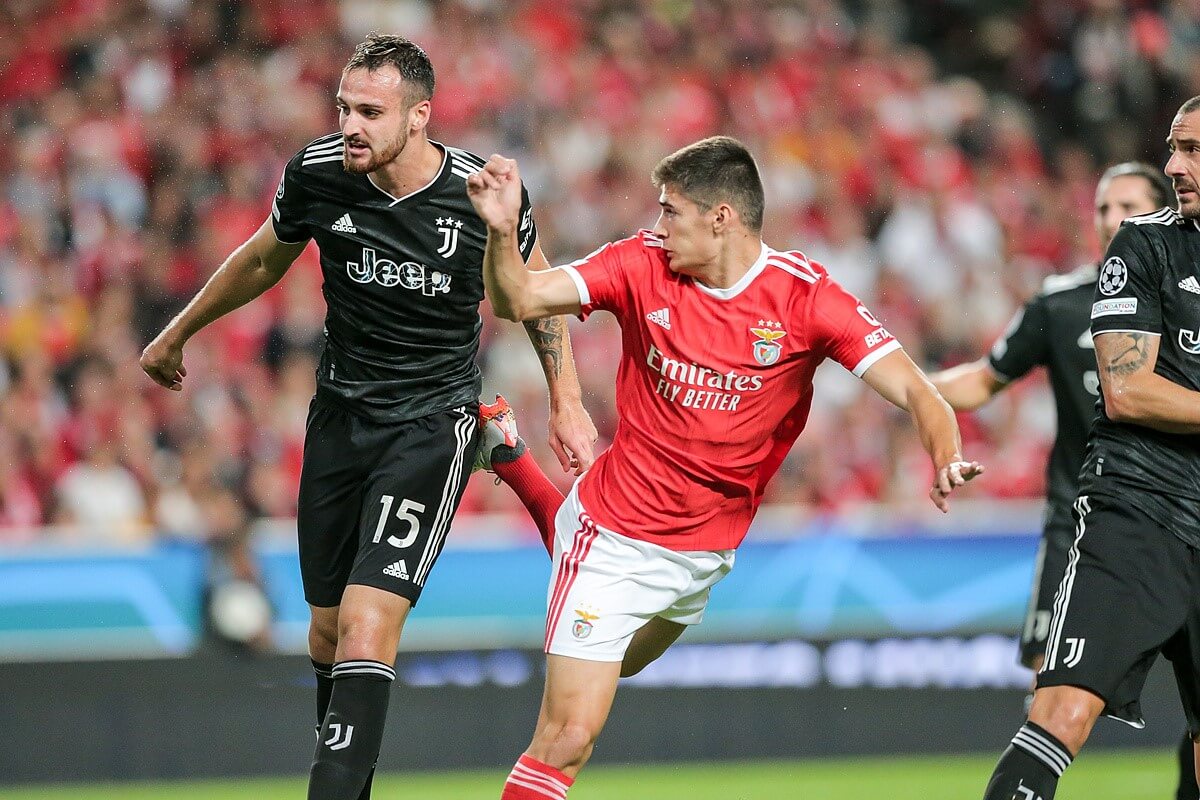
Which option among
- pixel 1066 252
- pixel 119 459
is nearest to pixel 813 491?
pixel 1066 252

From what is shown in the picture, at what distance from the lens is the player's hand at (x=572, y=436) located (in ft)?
19.4

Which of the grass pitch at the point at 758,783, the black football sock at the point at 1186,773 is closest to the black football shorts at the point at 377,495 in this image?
the black football sock at the point at 1186,773

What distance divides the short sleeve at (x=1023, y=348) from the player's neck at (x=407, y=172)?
281 cm

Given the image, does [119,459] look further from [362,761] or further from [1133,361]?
[1133,361]

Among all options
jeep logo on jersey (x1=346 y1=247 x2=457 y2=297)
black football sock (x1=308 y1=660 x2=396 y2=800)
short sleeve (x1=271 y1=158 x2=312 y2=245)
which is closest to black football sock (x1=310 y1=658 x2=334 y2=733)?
black football sock (x1=308 y1=660 x2=396 y2=800)

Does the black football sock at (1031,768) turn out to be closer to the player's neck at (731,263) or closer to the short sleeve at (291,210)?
the player's neck at (731,263)

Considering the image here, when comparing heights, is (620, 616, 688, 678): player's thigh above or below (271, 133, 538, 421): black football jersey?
below

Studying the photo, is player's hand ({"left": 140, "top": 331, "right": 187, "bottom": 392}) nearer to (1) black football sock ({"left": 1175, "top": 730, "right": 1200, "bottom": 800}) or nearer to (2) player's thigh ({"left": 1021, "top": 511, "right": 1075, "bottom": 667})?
(2) player's thigh ({"left": 1021, "top": 511, "right": 1075, "bottom": 667})

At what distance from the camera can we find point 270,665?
983cm

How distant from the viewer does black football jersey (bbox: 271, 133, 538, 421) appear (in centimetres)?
582

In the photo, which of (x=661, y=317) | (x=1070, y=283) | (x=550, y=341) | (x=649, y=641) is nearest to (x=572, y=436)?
(x=550, y=341)

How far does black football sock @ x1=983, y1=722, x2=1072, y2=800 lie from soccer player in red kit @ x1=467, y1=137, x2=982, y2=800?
1.00 meters

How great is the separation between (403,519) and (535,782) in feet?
3.75

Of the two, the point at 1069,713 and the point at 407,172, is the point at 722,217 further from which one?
the point at 1069,713
